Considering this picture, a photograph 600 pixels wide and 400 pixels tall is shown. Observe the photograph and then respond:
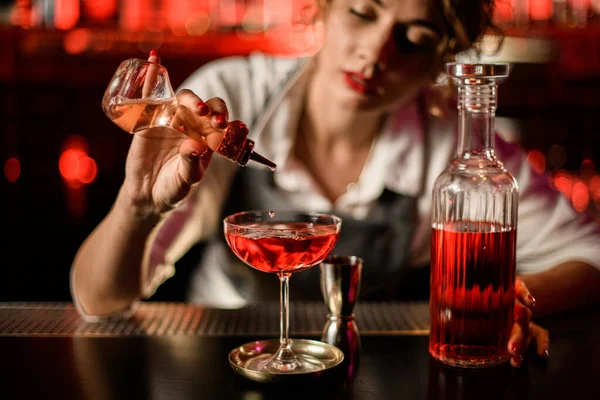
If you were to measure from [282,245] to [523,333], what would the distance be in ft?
1.08

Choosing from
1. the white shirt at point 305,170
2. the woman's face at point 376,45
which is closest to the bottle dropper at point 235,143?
the woman's face at point 376,45

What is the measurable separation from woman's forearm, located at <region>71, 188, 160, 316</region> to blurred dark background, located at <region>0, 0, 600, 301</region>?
1.72m

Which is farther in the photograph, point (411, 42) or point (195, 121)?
point (411, 42)

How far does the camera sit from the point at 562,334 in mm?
1060

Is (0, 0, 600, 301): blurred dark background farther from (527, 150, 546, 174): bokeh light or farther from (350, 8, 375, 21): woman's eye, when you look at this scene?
(350, 8, 375, 21): woman's eye

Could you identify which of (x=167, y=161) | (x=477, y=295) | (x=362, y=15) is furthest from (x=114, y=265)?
(x=362, y=15)

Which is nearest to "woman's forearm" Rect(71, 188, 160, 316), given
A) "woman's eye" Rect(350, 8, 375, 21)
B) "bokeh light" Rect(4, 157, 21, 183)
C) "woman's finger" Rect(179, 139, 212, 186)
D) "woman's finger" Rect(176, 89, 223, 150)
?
"woman's finger" Rect(179, 139, 212, 186)

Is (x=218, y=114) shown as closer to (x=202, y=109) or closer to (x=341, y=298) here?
(x=202, y=109)

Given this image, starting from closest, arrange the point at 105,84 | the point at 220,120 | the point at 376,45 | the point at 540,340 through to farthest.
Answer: the point at 220,120, the point at 540,340, the point at 376,45, the point at 105,84

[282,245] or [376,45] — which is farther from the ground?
[376,45]

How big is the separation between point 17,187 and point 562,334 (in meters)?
2.88

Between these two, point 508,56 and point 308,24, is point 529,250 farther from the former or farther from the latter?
point 508,56

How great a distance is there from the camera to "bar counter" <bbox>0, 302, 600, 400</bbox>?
827 millimetres

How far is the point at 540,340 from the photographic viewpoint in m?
0.96
